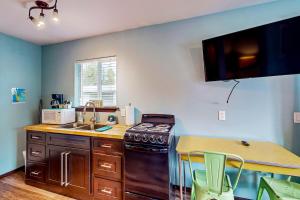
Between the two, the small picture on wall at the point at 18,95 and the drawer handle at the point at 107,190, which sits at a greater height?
the small picture on wall at the point at 18,95

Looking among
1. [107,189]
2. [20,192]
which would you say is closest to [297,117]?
[107,189]

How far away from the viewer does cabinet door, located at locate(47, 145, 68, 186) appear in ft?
7.07

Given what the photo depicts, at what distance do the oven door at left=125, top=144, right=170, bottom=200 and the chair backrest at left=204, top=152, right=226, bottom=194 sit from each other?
452 millimetres

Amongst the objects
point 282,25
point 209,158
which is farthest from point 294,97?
point 209,158

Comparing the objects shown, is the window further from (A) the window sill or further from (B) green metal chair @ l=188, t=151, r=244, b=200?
(B) green metal chair @ l=188, t=151, r=244, b=200

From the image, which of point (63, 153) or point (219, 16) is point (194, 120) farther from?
point (63, 153)

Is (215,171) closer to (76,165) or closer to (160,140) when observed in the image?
(160,140)

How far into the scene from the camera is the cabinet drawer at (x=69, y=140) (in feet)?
6.81

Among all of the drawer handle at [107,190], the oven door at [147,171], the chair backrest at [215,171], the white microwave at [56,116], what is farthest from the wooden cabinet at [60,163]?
the chair backrest at [215,171]

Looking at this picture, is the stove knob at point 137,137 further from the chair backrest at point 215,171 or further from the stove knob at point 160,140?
the chair backrest at point 215,171

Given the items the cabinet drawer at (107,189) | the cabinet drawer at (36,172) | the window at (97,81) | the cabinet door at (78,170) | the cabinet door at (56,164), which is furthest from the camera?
the window at (97,81)

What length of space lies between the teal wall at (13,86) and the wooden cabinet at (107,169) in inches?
74.9

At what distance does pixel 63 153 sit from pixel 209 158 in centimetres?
192

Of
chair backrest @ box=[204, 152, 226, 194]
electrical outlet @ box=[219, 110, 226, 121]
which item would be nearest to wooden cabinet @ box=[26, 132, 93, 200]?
chair backrest @ box=[204, 152, 226, 194]
